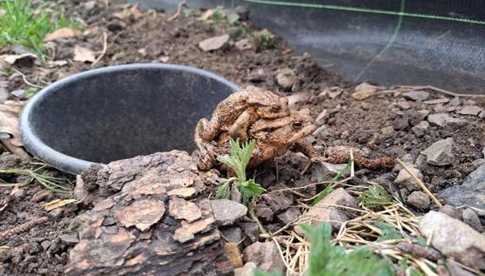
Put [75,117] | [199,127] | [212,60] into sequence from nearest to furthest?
[199,127], [75,117], [212,60]

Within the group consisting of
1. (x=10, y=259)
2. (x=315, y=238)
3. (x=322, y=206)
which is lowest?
(x=10, y=259)

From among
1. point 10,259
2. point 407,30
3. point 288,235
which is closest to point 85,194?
point 10,259

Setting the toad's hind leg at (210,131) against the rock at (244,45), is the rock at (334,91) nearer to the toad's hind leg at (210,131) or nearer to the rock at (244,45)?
the rock at (244,45)

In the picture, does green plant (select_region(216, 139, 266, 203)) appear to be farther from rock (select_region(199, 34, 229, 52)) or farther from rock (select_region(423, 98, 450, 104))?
rock (select_region(199, 34, 229, 52))

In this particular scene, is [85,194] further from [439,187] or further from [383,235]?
[439,187]

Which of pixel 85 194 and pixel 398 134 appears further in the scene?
pixel 398 134

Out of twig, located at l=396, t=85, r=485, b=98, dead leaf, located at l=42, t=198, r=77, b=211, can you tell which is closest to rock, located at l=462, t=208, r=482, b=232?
twig, located at l=396, t=85, r=485, b=98

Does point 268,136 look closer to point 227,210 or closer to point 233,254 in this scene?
point 227,210
